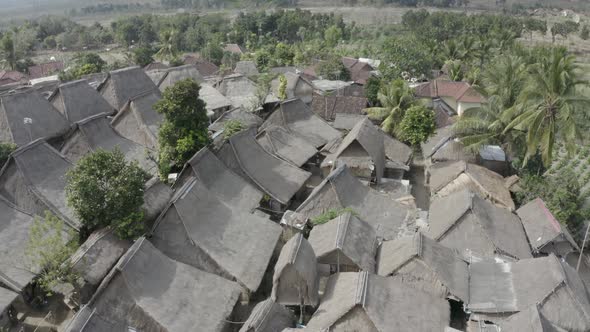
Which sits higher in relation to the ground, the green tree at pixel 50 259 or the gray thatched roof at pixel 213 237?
the green tree at pixel 50 259

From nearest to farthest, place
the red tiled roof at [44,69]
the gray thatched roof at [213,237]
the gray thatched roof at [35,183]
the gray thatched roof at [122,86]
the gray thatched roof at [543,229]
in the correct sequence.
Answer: the gray thatched roof at [213,237], the gray thatched roof at [543,229], the gray thatched roof at [35,183], the gray thatched roof at [122,86], the red tiled roof at [44,69]

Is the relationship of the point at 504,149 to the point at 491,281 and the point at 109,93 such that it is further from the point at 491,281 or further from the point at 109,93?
the point at 109,93

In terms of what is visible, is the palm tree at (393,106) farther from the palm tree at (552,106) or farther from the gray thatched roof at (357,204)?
the gray thatched roof at (357,204)

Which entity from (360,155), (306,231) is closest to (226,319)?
(306,231)

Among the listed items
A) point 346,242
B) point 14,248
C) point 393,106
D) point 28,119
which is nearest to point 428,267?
point 346,242

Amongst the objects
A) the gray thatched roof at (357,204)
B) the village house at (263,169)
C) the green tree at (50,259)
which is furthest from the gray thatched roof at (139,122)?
the gray thatched roof at (357,204)
